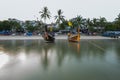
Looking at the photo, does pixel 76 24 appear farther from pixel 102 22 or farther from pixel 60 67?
pixel 60 67

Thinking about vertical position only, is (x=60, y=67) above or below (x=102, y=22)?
below

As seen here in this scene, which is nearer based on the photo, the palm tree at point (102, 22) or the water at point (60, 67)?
the water at point (60, 67)

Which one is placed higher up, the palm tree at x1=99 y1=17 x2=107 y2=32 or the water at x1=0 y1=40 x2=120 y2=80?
the palm tree at x1=99 y1=17 x2=107 y2=32

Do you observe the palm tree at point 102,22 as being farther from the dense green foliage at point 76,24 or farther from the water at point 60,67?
the water at point 60,67

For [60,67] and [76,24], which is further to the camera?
[76,24]

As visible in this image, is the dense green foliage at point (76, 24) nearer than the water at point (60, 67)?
No

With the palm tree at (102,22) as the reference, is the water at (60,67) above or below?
below

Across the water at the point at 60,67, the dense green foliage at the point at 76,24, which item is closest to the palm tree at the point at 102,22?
the dense green foliage at the point at 76,24

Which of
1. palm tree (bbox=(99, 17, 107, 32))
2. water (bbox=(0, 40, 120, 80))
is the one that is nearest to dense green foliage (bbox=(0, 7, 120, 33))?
palm tree (bbox=(99, 17, 107, 32))

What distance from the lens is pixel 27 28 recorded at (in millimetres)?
109625

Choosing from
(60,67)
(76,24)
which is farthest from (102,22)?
(60,67)

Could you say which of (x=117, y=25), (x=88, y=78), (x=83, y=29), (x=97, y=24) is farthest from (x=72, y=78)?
(x=83, y=29)

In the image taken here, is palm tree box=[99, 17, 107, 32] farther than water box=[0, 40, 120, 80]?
Yes

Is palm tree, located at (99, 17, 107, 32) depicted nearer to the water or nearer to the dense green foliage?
the dense green foliage
